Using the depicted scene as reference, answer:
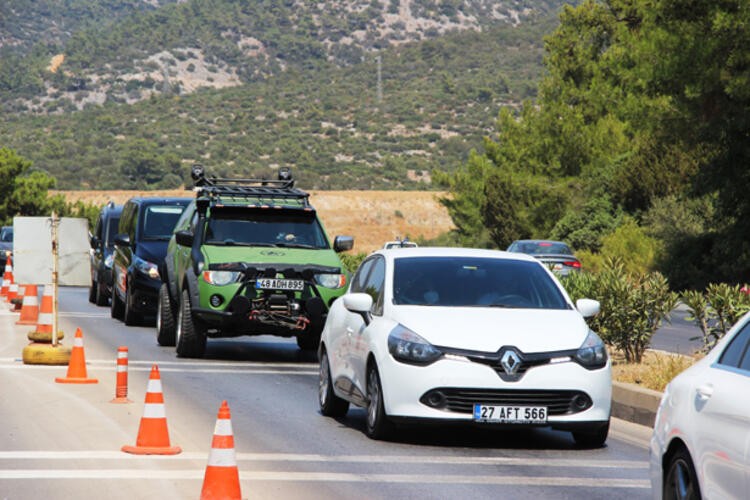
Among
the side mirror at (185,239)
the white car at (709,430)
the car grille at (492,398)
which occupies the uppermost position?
the white car at (709,430)

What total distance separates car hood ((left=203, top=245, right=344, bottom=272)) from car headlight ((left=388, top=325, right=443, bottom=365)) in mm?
7374

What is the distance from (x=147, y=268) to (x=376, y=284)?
11.8 meters

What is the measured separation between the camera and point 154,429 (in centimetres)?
1020

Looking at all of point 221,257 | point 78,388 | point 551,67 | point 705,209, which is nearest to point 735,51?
point 705,209

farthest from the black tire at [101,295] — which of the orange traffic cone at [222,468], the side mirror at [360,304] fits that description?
the orange traffic cone at [222,468]

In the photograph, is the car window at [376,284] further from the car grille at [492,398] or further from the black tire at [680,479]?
the black tire at [680,479]

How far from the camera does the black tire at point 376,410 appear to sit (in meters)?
11.0

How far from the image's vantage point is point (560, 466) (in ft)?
33.6

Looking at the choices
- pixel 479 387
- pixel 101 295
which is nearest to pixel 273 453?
pixel 479 387

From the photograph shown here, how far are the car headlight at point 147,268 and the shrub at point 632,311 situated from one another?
8.88 meters

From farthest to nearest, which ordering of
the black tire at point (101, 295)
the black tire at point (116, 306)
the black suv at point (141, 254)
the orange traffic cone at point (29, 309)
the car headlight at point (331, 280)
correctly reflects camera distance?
the black tire at point (101, 295)
the black tire at point (116, 306)
the orange traffic cone at point (29, 309)
the black suv at point (141, 254)
the car headlight at point (331, 280)

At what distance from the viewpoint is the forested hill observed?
12138cm

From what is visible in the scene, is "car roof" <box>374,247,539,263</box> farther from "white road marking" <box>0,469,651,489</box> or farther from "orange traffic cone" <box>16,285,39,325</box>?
"orange traffic cone" <box>16,285,39,325</box>

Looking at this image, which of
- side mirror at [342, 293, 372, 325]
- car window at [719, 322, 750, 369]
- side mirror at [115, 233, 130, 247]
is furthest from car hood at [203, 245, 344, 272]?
car window at [719, 322, 750, 369]
